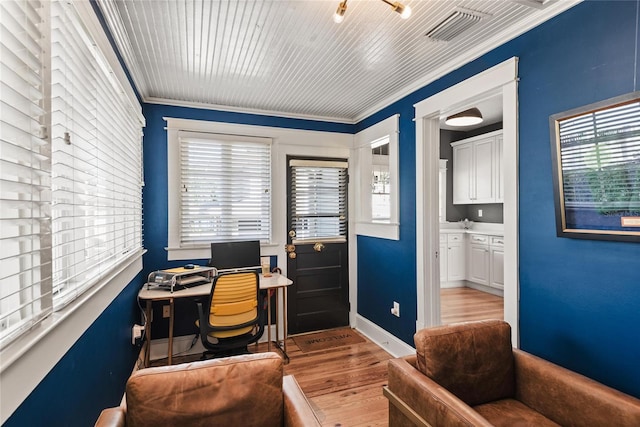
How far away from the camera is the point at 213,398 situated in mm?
1278

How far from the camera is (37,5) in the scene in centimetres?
104

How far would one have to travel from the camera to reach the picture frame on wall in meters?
1.51

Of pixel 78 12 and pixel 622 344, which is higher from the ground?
pixel 78 12

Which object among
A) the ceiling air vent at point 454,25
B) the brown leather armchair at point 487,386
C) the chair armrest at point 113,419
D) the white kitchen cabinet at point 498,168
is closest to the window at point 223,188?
the ceiling air vent at point 454,25

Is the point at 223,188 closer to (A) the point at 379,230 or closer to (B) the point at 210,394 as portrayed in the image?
(A) the point at 379,230

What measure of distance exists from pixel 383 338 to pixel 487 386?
1.88m

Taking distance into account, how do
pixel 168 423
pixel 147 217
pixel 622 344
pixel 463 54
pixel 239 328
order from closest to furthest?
pixel 168 423
pixel 622 344
pixel 463 54
pixel 239 328
pixel 147 217

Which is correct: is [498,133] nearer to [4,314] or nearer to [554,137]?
[554,137]

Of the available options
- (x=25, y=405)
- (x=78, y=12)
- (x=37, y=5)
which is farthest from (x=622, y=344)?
(x=78, y=12)

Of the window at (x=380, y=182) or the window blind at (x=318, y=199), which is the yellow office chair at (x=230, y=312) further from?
the window at (x=380, y=182)

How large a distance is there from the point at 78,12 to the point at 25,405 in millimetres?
1454

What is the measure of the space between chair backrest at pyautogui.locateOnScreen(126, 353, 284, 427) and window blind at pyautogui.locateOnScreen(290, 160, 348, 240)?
2583 mm

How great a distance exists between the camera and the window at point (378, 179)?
336 centimetres

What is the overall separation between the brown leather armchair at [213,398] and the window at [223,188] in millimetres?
2293
